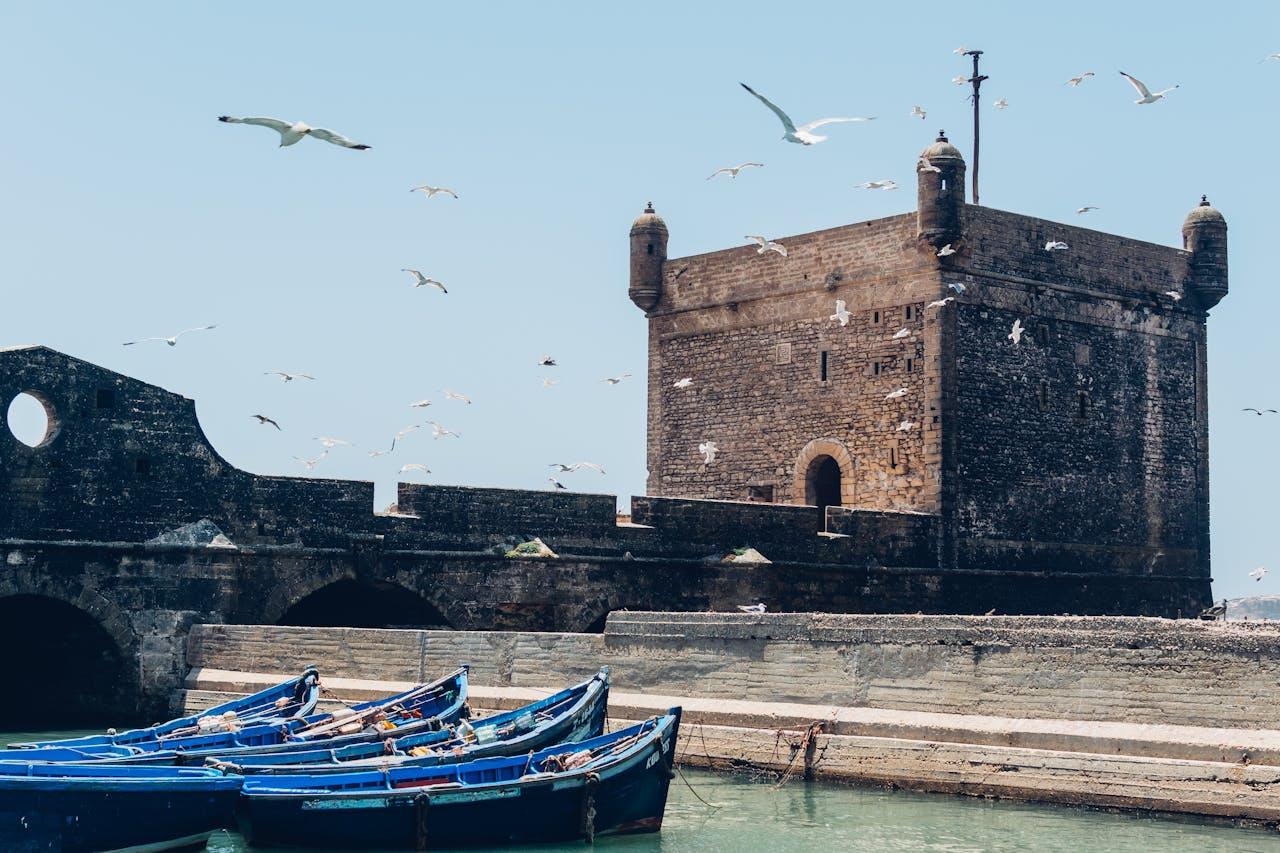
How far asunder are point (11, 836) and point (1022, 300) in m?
22.9

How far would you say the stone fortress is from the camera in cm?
2434

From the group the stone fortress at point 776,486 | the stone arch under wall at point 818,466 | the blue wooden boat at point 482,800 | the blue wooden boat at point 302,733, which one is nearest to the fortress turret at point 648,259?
the stone fortress at point 776,486

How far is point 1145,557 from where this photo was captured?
34.7m

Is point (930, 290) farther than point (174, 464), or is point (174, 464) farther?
point (930, 290)

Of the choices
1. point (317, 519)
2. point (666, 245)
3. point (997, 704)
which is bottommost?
point (997, 704)

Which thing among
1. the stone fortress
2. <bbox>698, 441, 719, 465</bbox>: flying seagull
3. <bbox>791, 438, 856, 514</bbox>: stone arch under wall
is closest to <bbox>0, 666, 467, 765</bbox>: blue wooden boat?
the stone fortress

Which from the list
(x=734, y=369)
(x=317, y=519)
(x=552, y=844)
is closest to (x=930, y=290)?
(x=734, y=369)

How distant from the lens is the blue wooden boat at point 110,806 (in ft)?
46.9

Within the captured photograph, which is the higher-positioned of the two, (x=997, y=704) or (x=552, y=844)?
(x=997, y=704)

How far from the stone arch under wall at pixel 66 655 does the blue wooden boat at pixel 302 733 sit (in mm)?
6412

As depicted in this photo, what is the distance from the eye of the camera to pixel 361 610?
94.1 feet

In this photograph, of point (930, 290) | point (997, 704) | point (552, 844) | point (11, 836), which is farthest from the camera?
point (930, 290)

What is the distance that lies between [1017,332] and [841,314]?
3.19 m

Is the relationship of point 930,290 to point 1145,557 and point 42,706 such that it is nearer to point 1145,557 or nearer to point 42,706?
point 1145,557
